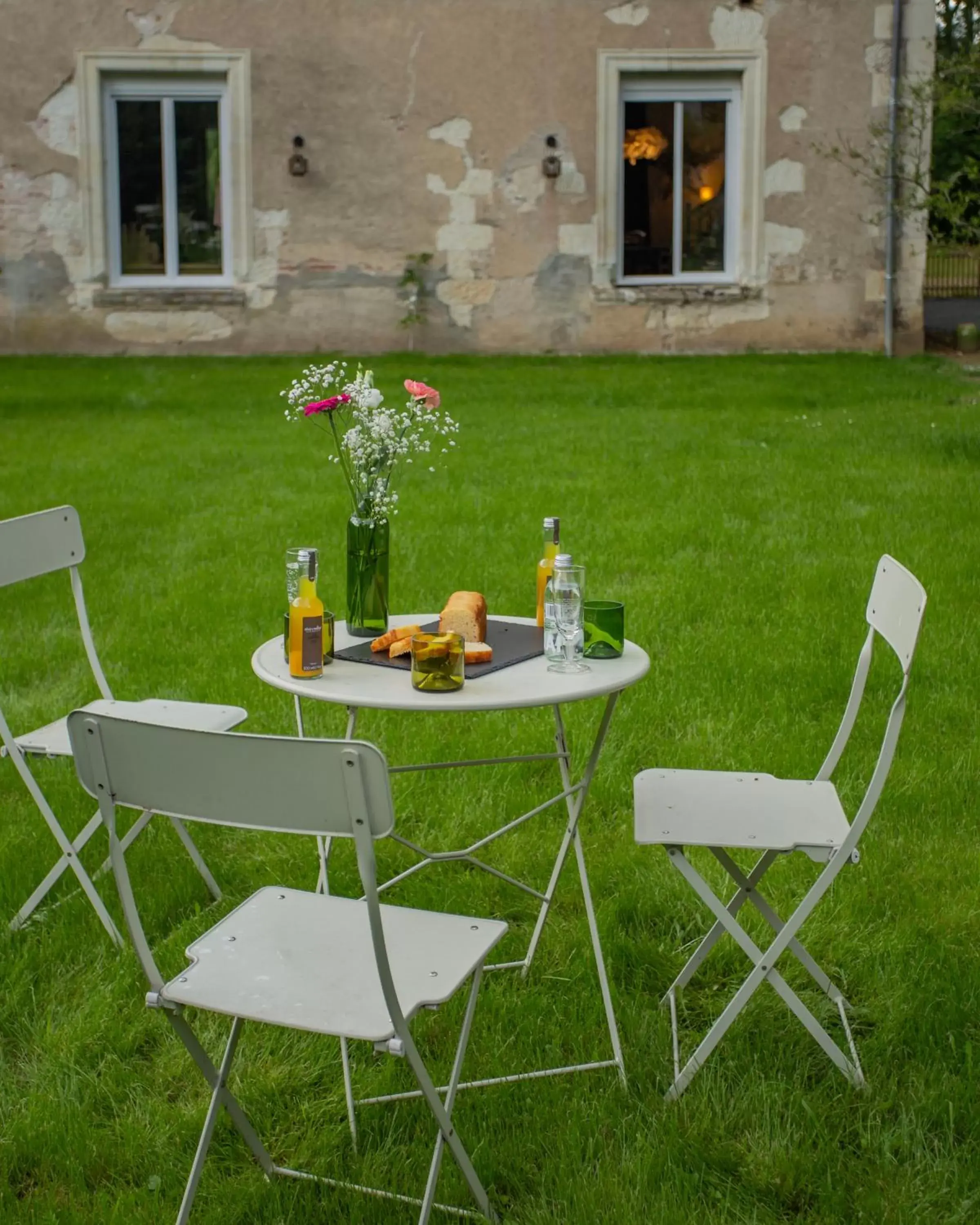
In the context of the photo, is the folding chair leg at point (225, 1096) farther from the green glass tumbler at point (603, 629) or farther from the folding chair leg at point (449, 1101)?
the green glass tumbler at point (603, 629)

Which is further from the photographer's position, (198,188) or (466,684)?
(198,188)

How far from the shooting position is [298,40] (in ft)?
49.7

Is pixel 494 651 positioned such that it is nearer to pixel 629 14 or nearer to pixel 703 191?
pixel 629 14

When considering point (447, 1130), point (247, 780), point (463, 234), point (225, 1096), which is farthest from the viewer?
point (463, 234)

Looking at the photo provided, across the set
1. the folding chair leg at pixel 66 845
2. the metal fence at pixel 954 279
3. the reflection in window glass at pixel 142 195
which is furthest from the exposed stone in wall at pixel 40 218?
the metal fence at pixel 954 279

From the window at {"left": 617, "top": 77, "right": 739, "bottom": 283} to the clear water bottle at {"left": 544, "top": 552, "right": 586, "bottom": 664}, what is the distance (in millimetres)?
13318

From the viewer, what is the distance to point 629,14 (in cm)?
1524

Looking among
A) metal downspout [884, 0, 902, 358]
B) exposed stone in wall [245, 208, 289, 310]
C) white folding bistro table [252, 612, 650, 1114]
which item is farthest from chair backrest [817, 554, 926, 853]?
exposed stone in wall [245, 208, 289, 310]

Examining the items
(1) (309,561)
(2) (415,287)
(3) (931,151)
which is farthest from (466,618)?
(3) (931,151)

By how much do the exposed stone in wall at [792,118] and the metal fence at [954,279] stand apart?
45.6 ft

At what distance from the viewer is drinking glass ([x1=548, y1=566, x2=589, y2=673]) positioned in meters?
3.10

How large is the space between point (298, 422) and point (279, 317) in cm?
517

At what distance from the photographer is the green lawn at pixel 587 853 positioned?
261 cm

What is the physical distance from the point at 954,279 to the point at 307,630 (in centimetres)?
2841
